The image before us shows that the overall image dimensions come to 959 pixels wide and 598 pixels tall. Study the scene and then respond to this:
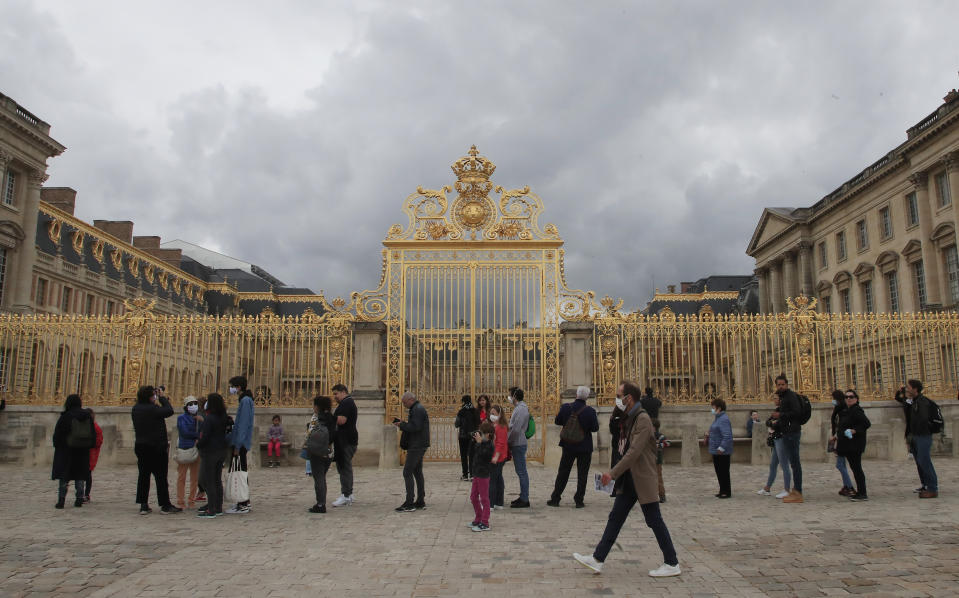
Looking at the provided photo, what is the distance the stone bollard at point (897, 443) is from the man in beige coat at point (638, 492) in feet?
39.0

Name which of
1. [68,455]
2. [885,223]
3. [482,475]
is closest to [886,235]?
[885,223]

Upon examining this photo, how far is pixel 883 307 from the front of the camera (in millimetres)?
37094

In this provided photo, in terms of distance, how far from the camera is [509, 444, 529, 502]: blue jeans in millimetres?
9367

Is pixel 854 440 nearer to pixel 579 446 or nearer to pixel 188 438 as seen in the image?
pixel 579 446

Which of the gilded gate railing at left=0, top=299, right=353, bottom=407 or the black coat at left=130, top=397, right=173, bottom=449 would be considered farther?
the gilded gate railing at left=0, top=299, right=353, bottom=407

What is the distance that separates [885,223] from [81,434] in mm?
40505

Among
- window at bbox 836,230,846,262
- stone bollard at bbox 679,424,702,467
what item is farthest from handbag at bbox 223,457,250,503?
window at bbox 836,230,846,262

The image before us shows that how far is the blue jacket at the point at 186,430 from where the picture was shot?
894cm

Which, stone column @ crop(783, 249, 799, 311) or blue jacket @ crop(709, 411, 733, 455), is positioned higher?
stone column @ crop(783, 249, 799, 311)

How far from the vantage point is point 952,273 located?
3250 centimetres

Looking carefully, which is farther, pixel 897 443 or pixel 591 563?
pixel 897 443

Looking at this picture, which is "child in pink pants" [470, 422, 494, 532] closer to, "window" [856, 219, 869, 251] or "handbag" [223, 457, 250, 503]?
"handbag" [223, 457, 250, 503]

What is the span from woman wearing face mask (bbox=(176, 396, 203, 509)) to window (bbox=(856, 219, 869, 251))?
4045 centimetres

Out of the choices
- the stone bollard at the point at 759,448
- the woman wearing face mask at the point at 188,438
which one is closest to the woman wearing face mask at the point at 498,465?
the woman wearing face mask at the point at 188,438
